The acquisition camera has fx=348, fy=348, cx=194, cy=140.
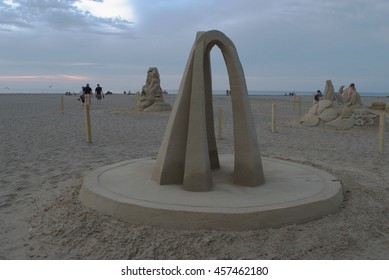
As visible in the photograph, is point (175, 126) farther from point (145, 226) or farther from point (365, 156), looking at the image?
point (365, 156)

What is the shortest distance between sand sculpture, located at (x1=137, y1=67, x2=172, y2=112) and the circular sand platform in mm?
12873

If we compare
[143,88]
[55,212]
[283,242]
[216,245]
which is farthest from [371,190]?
[143,88]

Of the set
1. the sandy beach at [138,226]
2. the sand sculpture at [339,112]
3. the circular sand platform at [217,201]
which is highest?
the sand sculpture at [339,112]

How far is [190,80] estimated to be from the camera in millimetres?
4199

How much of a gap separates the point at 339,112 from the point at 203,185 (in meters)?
9.68

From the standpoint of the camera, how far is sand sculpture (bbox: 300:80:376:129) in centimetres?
1177

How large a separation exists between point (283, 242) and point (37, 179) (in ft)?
12.7

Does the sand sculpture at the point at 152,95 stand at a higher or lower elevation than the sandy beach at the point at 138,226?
higher

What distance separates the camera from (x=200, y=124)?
3.99 m

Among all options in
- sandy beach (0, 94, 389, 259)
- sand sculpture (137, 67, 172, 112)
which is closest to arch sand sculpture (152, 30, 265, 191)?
sandy beach (0, 94, 389, 259)

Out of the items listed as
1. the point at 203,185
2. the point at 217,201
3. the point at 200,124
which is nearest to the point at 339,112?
the point at 200,124

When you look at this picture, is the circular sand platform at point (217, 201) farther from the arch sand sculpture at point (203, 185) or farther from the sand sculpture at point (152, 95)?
the sand sculpture at point (152, 95)

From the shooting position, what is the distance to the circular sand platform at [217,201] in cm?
329

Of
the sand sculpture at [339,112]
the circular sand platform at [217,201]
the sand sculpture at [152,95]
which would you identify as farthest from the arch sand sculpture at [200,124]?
the sand sculpture at [152,95]
